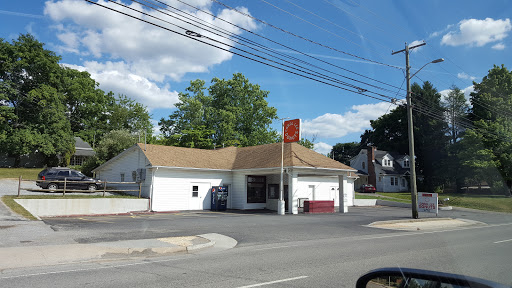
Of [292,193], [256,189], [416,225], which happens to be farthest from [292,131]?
[416,225]

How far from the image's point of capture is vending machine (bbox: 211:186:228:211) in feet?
88.4

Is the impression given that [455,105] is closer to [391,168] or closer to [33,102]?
[391,168]

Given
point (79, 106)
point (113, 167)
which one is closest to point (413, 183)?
point (113, 167)

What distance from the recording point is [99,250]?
981cm

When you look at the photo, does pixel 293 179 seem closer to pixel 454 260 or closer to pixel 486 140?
pixel 454 260

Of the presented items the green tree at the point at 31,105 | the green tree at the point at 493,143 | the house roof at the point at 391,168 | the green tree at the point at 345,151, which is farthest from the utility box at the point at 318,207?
the green tree at the point at 345,151

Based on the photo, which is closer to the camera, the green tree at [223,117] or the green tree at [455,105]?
the green tree at [223,117]

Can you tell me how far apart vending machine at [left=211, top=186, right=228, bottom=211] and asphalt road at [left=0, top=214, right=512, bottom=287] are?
1468 cm

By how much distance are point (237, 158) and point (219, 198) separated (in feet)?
21.4

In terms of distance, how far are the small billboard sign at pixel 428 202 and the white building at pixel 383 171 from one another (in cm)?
3474

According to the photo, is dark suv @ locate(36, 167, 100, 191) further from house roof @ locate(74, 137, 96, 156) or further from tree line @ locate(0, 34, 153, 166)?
house roof @ locate(74, 137, 96, 156)

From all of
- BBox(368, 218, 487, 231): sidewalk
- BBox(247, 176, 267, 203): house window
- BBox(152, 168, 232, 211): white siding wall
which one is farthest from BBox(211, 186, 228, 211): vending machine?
BBox(368, 218, 487, 231): sidewalk

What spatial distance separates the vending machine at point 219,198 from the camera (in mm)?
26938

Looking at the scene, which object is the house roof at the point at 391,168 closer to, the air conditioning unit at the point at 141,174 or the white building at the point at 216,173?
the white building at the point at 216,173
